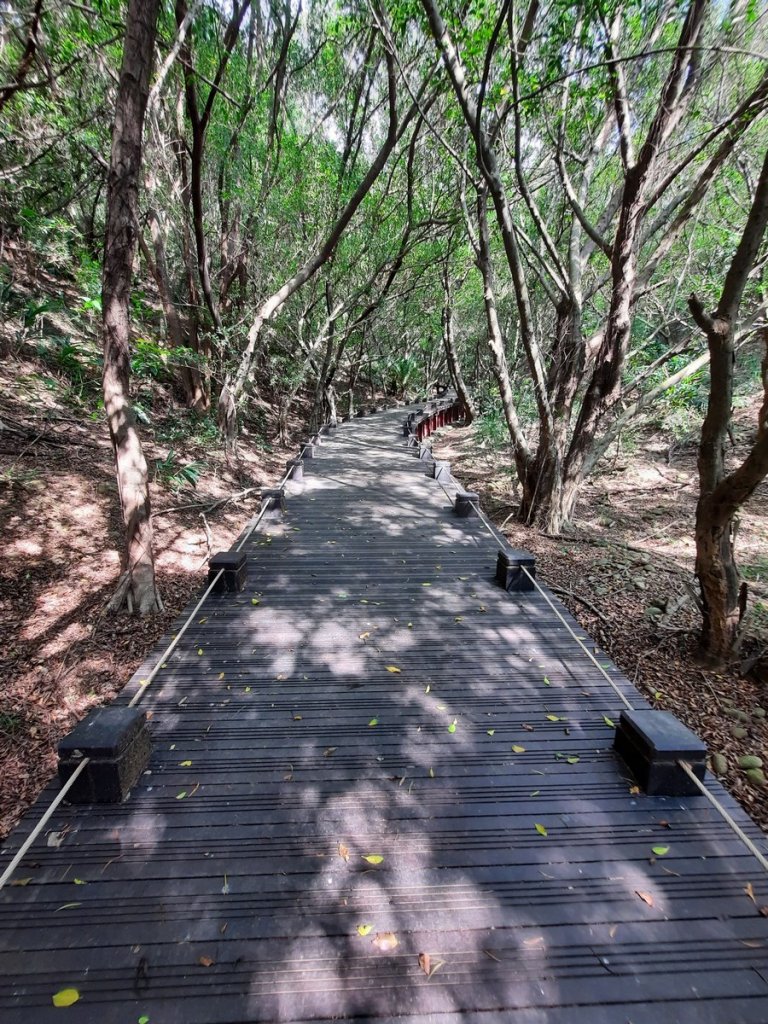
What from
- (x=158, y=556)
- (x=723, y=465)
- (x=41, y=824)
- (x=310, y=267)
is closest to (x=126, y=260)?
(x=158, y=556)

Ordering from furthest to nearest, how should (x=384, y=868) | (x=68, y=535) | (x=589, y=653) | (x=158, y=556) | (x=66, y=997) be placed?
(x=158, y=556), (x=68, y=535), (x=589, y=653), (x=384, y=868), (x=66, y=997)

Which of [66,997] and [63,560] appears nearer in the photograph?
[66,997]

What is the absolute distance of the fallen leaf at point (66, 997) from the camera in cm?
164

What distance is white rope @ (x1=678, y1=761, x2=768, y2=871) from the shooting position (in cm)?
217

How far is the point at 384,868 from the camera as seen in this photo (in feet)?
7.00

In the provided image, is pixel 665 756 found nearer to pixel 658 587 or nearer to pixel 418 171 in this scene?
pixel 658 587

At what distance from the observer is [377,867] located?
7.02 feet

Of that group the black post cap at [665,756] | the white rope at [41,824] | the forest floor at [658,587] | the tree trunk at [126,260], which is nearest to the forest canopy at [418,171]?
the tree trunk at [126,260]

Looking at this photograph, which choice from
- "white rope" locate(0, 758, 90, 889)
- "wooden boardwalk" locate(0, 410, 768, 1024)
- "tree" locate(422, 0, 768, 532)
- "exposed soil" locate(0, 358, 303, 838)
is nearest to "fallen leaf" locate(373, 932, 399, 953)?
"wooden boardwalk" locate(0, 410, 768, 1024)

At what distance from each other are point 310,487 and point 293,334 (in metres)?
8.12

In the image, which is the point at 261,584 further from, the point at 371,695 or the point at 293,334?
the point at 293,334

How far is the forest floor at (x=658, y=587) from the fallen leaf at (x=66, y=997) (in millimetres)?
3626

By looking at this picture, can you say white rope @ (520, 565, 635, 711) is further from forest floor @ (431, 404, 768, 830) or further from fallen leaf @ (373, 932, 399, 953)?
fallen leaf @ (373, 932, 399, 953)

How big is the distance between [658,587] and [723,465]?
2.36 metres
